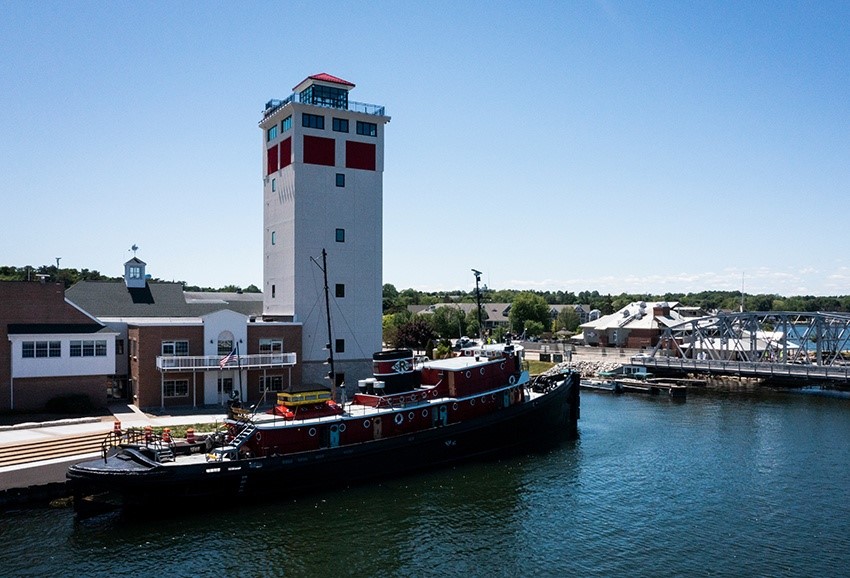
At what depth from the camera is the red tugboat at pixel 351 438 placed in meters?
28.9

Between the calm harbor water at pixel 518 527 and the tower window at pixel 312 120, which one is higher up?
the tower window at pixel 312 120

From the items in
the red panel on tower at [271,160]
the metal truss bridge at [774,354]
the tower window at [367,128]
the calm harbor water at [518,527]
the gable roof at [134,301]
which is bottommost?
the calm harbor water at [518,527]

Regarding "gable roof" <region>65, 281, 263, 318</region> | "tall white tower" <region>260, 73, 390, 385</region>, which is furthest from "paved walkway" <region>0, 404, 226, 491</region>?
"tall white tower" <region>260, 73, 390, 385</region>

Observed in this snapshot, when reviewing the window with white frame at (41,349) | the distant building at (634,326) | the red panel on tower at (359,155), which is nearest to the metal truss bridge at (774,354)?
the distant building at (634,326)

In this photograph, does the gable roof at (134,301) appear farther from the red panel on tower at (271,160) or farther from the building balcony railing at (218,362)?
the red panel on tower at (271,160)

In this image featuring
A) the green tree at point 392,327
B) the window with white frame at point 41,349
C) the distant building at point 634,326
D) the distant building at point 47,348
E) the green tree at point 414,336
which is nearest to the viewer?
the distant building at point 47,348

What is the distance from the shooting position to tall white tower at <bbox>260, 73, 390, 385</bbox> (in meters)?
51.8

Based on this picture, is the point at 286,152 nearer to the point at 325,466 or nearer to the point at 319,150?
the point at 319,150

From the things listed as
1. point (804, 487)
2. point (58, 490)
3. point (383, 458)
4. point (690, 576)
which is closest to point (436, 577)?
point (690, 576)

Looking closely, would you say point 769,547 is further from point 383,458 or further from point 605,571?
point 383,458

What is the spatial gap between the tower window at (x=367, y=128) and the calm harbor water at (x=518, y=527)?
92.1 feet

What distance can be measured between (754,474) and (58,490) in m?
34.5

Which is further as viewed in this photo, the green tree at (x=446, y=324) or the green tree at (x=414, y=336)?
the green tree at (x=446, y=324)

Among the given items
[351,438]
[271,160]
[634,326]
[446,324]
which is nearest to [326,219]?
[271,160]
